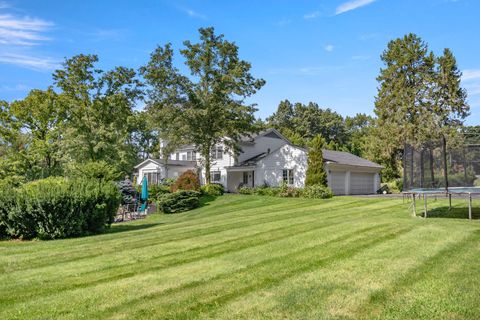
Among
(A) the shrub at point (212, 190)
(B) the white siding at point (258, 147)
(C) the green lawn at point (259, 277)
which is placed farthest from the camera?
(B) the white siding at point (258, 147)

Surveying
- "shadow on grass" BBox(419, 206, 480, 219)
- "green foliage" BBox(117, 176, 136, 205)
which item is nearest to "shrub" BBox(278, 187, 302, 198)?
"green foliage" BBox(117, 176, 136, 205)

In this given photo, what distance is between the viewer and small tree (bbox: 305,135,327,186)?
92.2ft

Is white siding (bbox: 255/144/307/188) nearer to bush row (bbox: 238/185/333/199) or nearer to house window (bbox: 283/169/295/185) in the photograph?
house window (bbox: 283/169/295/185)

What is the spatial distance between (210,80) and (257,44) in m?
15.0

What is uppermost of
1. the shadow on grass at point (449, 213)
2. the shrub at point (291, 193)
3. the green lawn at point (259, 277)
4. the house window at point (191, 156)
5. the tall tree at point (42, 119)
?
the tall tree at point (42, 119)

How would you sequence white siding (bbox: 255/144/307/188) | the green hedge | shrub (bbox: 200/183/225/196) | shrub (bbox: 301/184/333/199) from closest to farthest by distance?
the green hedge → shrub (bbox: 301/184/333/199) → shrub (bbox: 200/183/225/196) → white siding (bbox: 255/144/307/188)

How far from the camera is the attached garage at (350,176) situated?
3047cm

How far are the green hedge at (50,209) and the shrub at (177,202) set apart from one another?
36.2 ft

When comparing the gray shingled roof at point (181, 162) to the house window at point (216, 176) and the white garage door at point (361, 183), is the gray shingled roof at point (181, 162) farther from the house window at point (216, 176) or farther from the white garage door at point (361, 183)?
the white garage door at point (361, 183)

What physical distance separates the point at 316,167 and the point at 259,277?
23793mm

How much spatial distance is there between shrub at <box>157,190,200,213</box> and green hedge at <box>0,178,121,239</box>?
11.0 meters

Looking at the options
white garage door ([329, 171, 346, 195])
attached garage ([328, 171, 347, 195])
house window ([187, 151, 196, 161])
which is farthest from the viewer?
house window ([187, 151, 196, 161])

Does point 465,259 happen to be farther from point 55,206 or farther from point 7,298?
Answer: point 55,206

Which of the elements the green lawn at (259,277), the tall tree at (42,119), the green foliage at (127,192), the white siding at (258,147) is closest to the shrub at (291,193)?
the green foliage at (127,192)
